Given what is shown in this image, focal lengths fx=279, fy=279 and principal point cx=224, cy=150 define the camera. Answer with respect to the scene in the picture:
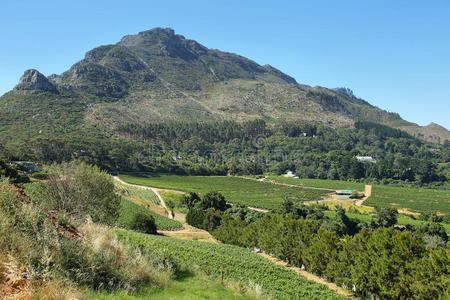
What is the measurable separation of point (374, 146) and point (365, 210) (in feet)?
435

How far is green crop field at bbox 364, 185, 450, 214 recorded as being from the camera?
2899 inches

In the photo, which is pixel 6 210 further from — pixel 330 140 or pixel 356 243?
pixel 330 140

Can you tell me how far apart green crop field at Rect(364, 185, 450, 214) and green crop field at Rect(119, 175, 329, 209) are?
16920 millimetres

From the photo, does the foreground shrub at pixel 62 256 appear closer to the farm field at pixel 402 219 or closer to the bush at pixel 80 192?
the bush at pixel 80 192

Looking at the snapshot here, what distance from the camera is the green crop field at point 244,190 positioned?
76750 millimetres

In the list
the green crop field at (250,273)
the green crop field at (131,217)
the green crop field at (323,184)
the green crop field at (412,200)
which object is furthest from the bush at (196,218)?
the green crop field at (323,184)

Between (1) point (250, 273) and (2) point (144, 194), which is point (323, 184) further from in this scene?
(1) point (250, 273)

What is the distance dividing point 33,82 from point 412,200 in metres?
206

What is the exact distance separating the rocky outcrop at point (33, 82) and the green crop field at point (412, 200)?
190m

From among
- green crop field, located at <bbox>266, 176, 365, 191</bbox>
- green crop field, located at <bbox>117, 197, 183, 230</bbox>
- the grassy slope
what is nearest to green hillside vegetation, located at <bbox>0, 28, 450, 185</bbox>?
green crop field, located at <bbox>266, 176, 365, 191</bbox>

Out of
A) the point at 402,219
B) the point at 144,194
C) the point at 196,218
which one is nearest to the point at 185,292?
the point at 196,218

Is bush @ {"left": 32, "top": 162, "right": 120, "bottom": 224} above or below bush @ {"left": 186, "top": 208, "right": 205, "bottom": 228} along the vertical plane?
above

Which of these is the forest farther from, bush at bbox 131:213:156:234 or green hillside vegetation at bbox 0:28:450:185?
bush at bbox 131:213:156:234

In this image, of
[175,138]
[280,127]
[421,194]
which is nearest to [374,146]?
[280,127]
